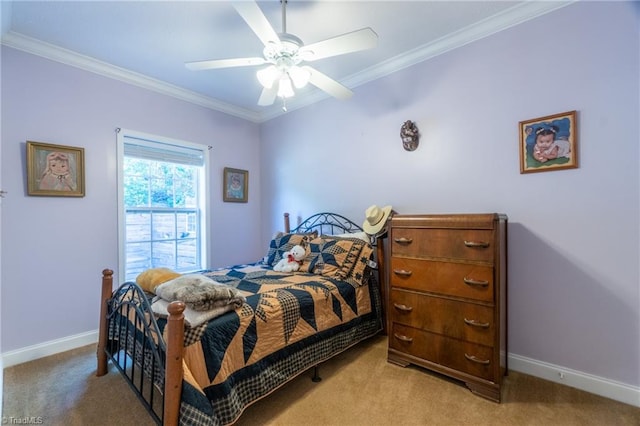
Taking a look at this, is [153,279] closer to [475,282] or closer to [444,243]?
[444,243]

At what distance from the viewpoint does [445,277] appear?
6.24 feet

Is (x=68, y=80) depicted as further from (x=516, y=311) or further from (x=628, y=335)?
(x=628, y=335)

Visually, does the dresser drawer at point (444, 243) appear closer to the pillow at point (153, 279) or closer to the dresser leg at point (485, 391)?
the dresser leg at point (485, 391)

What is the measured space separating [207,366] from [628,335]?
239cm

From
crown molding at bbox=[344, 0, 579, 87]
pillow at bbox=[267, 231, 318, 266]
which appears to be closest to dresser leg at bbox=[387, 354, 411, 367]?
pillow at bbox=[267, 231, 318, 266]

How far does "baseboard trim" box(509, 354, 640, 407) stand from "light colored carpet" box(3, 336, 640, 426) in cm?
5

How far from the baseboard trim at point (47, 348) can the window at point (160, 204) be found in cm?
58

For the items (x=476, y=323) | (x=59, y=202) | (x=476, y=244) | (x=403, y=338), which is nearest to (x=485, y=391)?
(x=476, y=323)

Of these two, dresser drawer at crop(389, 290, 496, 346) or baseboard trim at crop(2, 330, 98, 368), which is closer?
dresser drawer at crop(389, 290, 496, 346)

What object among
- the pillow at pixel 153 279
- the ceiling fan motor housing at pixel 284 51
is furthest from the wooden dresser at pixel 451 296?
the pillow at pixel 153 279

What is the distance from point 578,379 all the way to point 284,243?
2394mm

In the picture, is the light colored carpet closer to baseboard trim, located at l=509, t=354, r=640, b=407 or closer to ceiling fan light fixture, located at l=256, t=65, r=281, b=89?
baseboard trim, located at l=509, t=354, r=640, b=407

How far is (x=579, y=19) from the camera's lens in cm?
185

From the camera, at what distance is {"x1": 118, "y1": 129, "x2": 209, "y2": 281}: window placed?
291 centimetres
